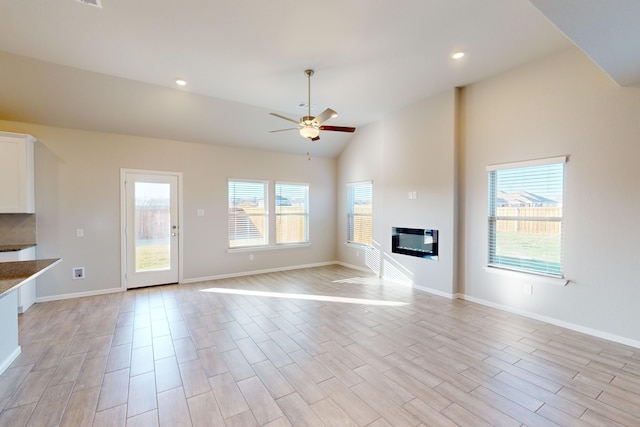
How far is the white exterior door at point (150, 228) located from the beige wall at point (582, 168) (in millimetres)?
5612

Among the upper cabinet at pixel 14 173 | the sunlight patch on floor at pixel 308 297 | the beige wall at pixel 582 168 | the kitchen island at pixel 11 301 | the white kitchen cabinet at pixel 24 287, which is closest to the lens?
the kitchen island at pixel 11 301

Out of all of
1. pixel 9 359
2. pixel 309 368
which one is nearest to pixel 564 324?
pixel 309 368

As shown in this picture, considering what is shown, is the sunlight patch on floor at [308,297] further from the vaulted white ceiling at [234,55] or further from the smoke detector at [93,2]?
the smoke detector at [93,2]

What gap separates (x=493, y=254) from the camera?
14.3ft

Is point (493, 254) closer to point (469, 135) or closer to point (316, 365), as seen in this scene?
point (469, 135)

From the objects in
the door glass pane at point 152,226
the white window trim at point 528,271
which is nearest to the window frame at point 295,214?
the door glass pane at point 152,226

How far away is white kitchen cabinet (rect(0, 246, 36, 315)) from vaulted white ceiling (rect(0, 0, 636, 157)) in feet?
6.72

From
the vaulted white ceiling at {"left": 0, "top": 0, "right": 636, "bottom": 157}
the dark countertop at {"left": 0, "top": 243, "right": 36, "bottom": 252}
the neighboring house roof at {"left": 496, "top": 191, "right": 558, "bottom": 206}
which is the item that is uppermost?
the vaulted white ceiling at {"left": 0, "top": 0, "right": 636, "bottom": 157}

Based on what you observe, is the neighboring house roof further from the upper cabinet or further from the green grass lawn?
the upper cabinet

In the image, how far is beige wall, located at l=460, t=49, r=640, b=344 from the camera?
3.15 m

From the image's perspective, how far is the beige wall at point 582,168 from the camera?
10.3ft

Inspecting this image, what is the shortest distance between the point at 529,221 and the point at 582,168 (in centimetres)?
86

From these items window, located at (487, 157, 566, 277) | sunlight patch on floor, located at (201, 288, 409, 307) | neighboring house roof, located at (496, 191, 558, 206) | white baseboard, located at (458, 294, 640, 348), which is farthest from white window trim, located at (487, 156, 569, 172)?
sunlight patch on floor, located at (201, 288, 409, 307)

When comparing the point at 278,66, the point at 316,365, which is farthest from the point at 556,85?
the point at 316,365
